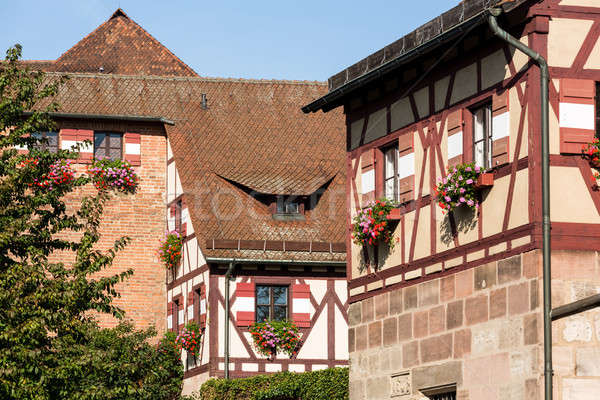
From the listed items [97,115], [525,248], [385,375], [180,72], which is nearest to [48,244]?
[385,375]

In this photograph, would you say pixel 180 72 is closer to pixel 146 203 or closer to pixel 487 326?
pixel 146 203

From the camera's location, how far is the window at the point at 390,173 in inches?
779

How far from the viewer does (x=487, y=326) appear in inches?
665

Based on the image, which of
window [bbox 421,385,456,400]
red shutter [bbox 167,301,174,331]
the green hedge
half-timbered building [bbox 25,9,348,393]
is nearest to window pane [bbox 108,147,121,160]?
half-timbered building [bbox 25,9,348,393]

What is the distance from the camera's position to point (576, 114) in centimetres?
1609

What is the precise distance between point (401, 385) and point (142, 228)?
1575 cm

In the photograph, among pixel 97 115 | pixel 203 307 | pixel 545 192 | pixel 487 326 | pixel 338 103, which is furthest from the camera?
pixel 97 115

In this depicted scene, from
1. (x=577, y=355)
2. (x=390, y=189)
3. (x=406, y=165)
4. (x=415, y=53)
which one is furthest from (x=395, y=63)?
(x=577, y=355)

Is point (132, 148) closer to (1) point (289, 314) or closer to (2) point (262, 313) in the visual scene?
(2) point (262, 313)

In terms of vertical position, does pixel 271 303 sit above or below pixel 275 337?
above

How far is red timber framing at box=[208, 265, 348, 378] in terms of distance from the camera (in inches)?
1195

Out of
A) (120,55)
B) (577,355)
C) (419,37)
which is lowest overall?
(577,355)

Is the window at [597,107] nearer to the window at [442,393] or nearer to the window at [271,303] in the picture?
the window at [442,393]

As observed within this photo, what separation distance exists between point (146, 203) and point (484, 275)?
1798 centimetres
